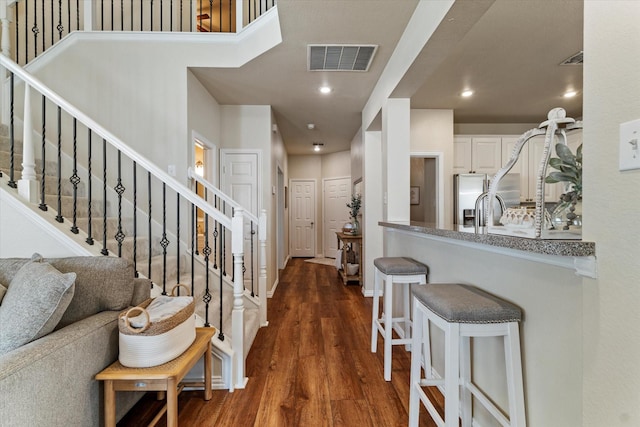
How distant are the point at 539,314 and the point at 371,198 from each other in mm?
3057

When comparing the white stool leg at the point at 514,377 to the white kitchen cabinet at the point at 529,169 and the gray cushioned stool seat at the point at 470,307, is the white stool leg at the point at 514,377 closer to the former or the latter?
the gray cushioned stool seat at the point at 470,307

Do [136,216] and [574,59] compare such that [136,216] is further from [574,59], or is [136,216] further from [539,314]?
[574,59]

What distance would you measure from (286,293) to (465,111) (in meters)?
3.74

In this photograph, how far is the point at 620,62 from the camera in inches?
28.6

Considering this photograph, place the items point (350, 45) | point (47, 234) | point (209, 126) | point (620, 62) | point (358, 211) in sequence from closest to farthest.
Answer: point (620, 62), point (47, 234), point (350, 45), point (209, 126), point (358, 211)

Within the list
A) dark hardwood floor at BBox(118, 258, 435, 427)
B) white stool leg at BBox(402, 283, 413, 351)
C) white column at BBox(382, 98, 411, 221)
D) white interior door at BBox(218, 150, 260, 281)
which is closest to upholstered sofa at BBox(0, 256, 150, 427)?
dark hardwood floor at BBox(118, 258, 435, 427)

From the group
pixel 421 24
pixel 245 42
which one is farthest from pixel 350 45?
pixel 245 42

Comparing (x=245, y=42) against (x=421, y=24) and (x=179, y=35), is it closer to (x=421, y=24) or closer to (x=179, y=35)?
(x=179, y=35)

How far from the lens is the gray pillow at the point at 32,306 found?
3.63 ft

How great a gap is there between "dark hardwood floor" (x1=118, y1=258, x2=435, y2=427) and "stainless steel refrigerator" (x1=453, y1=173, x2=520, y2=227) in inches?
80.2

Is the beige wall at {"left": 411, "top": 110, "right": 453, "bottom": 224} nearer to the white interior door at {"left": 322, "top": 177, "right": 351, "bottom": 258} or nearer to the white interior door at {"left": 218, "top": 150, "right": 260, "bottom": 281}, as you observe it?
the white interior door at {"left": 218, "top": 150, "right": 260, "bottom": 281}

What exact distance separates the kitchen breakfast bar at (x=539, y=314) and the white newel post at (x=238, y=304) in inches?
47.8

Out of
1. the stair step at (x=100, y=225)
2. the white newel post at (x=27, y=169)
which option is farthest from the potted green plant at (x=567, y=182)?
the stair step at (x=100, y=225)

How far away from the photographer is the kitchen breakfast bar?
94 centimetres
